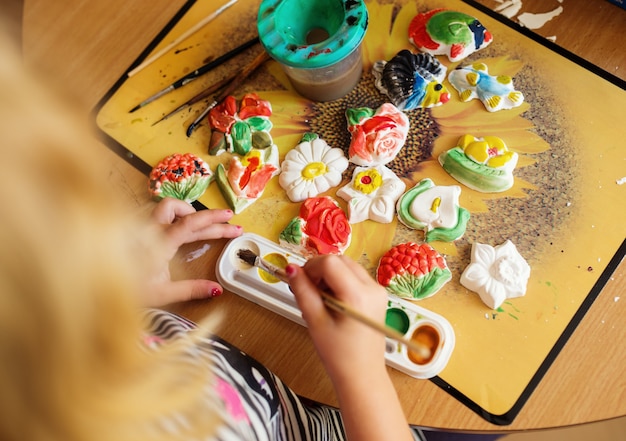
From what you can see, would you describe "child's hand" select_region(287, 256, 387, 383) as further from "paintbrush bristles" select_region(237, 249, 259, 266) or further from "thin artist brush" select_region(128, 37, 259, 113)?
"thin artist brush" select_region(128, 37, 259, 113)

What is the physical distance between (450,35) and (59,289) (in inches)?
27.5

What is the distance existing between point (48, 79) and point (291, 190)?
38 centimetres

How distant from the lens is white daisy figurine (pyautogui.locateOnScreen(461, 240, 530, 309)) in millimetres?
725

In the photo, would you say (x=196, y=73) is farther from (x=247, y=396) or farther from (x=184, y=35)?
(x=247, y=396)

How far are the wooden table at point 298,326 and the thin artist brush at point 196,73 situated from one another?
84 mm

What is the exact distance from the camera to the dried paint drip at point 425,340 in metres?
0.71

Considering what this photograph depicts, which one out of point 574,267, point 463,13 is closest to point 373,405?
point 574,267

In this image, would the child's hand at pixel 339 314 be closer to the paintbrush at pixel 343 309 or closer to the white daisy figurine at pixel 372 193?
the paintbrush at pixel 343 309

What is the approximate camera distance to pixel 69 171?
47cm

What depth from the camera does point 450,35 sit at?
87 centimetres

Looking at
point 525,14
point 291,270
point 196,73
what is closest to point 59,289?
point 291,270

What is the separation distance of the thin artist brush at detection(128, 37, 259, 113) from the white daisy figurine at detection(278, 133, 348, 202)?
0.22 meters

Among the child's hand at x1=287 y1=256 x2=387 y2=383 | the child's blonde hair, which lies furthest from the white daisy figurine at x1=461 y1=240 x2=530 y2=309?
the child's blonde hair

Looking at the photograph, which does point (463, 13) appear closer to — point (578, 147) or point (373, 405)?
point (578, 147)
